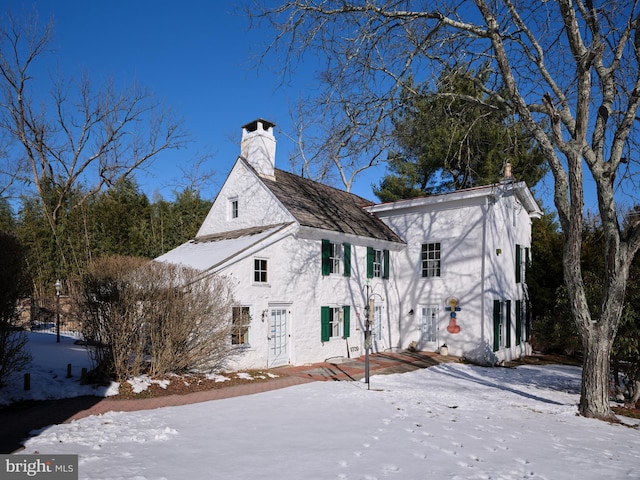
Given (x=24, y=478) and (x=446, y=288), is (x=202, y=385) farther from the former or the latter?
(x=446, y=288)

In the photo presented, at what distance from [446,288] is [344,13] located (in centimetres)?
1171

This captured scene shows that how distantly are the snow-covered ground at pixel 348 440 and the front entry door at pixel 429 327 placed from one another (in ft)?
24.1

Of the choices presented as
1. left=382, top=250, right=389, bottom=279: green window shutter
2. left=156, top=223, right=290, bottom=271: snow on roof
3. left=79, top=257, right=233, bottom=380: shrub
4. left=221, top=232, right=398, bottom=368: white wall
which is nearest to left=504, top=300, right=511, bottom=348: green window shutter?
left=382, top=250, right=389, bottom=279: green window shutter

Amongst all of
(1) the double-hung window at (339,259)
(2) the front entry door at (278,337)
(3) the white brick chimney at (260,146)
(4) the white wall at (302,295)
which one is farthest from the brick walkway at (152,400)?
(3) the white brick chimney at (260,146)

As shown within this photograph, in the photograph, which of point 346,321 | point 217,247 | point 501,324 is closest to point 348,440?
point 217,247

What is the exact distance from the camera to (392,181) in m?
27.9

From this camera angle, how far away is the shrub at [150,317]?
959 centimetres

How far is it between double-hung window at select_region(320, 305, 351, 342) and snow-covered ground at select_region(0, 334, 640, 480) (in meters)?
4.88

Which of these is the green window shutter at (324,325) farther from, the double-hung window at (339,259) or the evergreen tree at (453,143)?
the evergreen tree at (453,143)

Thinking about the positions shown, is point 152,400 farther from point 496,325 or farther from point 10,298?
point 496,325

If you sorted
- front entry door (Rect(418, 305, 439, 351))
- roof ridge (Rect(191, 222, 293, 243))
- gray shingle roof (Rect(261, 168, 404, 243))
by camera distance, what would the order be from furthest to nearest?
front entry door (Rect(418, 305, 439, 351))
gray shingle roof (Rect(261, 168, 404, 243))
roof ridge (Rect(191, 222, 293, 243))

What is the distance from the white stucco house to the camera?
13.6 meters

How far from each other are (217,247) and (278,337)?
146 inches

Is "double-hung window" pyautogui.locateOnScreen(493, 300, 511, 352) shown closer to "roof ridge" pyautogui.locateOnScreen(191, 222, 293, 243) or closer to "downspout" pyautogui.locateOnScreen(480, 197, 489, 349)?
"downspout" pyautogui.locateOnScreen(480, 197, 489, 349)
